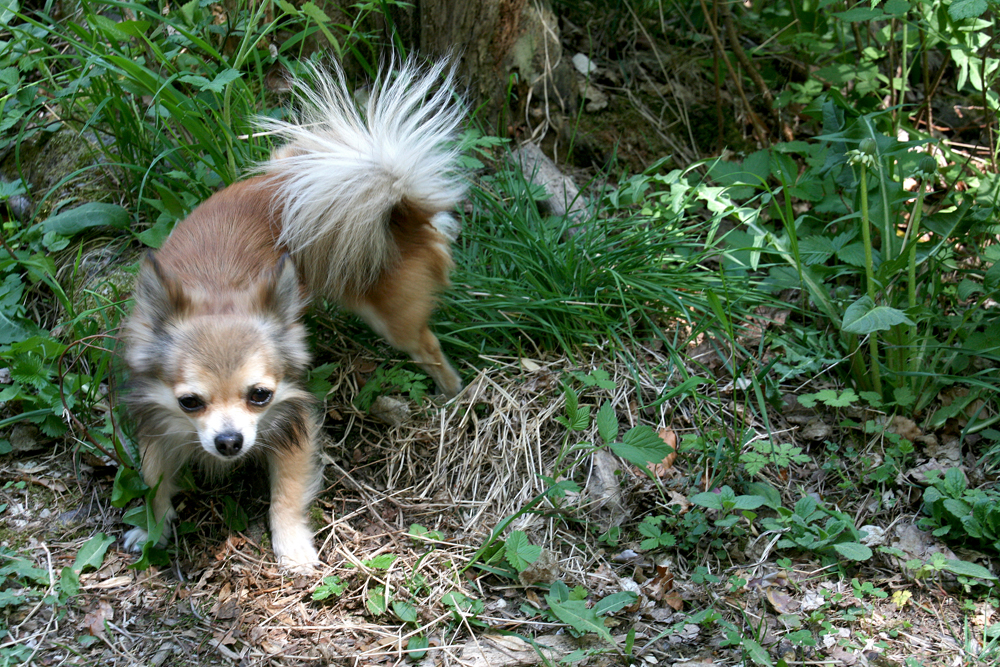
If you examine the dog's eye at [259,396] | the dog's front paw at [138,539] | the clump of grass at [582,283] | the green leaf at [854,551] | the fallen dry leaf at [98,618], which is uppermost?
the dog's eye at [259,396]

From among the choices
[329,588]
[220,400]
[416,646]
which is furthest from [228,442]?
[416,646]

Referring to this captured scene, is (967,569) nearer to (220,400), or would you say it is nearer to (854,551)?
(854,551)

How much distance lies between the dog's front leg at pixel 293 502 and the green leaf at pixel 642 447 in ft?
3.66

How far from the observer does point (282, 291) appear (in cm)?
245

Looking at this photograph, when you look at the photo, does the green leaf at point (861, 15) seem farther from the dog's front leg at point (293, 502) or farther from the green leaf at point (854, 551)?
the dog's front leg at point (293, 502)

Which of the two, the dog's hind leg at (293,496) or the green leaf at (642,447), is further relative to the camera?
the dog's hind leg at (293,496)

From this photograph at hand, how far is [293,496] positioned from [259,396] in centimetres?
46

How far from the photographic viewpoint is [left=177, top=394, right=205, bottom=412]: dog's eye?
7.47ft

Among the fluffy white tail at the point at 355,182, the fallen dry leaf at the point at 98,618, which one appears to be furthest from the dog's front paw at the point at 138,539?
the fluffy white tail at the point at 355,182

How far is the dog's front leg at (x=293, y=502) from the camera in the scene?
8.41 ft

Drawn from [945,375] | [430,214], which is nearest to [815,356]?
[945,375]

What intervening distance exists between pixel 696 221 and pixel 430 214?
1.55 m

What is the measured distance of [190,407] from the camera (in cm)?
230

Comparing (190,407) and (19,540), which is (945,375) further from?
(19,540)
